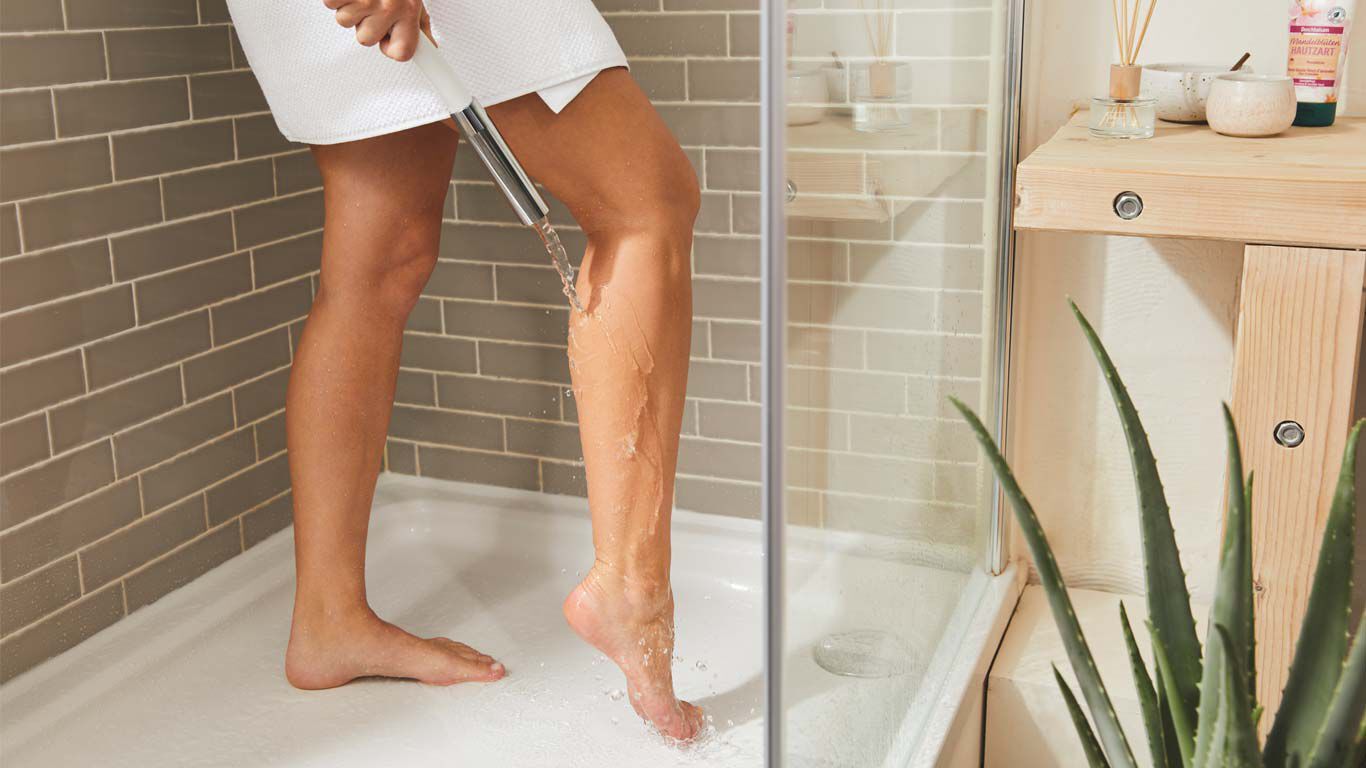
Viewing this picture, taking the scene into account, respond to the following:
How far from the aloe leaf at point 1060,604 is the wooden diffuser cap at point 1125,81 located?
65cm

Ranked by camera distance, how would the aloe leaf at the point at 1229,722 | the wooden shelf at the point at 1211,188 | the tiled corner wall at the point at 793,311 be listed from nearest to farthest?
the aloe leaf at the point at 1229,722 < the tiled corner wall at the point at 793,311 < the wooden shelf at the point at 1211,188

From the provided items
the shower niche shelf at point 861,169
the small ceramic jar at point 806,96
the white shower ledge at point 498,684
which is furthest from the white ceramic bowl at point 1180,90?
the small ceramic jar at point 806,96

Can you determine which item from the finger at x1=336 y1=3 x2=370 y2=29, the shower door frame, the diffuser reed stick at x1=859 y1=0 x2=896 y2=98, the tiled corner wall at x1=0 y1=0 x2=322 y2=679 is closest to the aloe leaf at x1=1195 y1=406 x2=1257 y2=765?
the shower door frame

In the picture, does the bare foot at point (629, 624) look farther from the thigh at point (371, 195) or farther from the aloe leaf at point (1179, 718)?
the aloe leaf at point (1179, 718)

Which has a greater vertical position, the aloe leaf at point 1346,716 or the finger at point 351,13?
the finger at point 351,13

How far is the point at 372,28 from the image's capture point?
120 cm

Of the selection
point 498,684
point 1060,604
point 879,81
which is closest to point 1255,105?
point 879,81

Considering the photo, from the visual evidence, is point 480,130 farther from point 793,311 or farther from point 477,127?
point 793,311

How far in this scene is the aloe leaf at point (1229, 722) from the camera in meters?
0.68

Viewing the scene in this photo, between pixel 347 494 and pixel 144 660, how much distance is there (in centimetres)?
35

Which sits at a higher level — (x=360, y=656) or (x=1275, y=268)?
(x=1275, y=268)

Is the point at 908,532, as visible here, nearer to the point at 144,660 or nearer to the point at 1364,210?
the point at 1364,210

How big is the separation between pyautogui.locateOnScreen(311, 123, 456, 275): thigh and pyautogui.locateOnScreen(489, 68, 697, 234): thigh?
0.22 metres

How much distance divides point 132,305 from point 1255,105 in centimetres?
127
